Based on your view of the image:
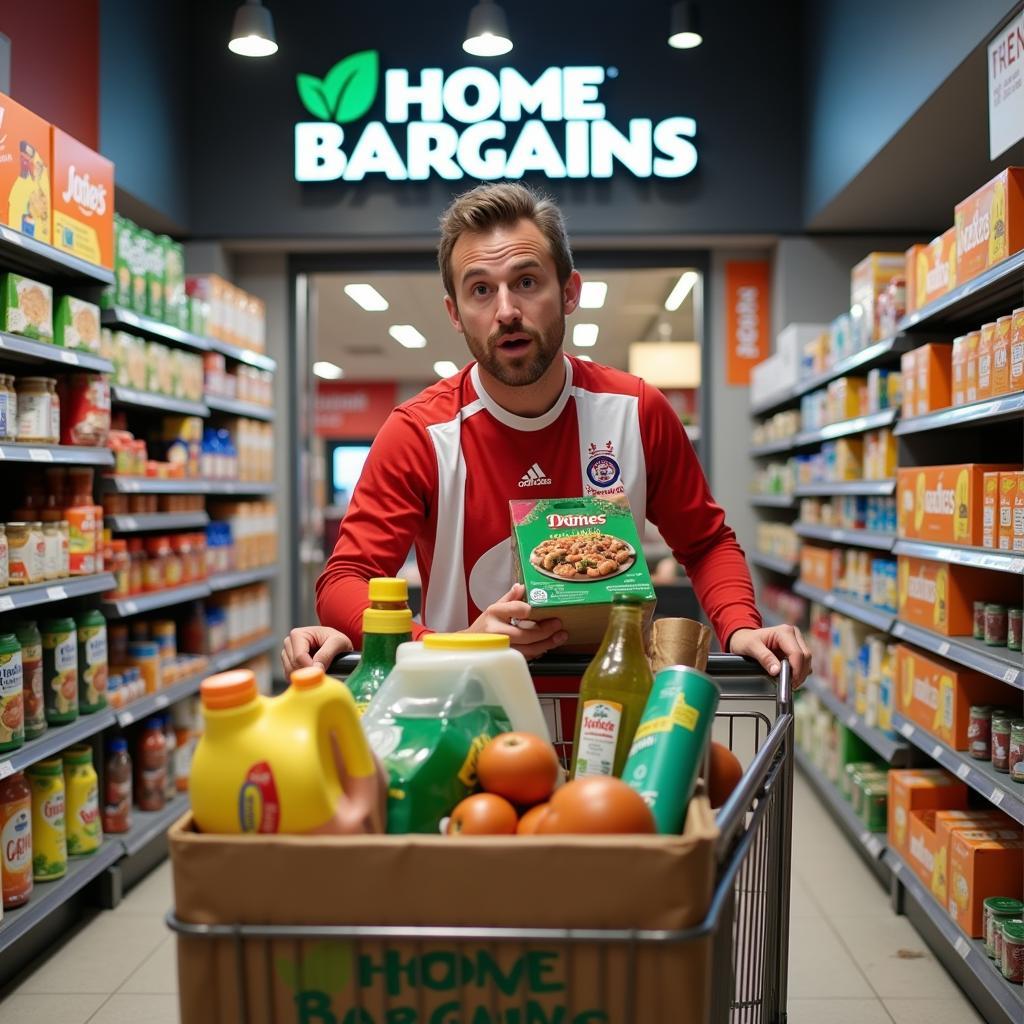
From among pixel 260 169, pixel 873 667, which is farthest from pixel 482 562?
pixel 260 169

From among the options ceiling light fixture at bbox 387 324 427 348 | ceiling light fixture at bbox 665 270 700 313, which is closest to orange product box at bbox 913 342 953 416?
ceiling light fixture at bbox 665 270 700 313

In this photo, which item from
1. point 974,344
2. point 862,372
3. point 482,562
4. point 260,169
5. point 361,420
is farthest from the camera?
point 361,420

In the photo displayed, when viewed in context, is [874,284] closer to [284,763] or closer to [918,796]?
[918,796]

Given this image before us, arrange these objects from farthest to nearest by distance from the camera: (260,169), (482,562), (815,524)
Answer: (260,169) → (815,524) → (482,562)

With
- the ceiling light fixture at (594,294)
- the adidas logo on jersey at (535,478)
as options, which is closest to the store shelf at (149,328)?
the adidas logo on jersey at (535,478)

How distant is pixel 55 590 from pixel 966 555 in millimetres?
2862

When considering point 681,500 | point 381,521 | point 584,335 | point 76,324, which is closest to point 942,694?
point 681,500

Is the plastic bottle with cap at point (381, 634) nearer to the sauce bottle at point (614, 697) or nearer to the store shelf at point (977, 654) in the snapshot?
the sauce bottle at point (614, 697)

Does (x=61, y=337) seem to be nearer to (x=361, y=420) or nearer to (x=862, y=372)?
(x=862, y=372)

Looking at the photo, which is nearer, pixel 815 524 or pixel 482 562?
pixel 482 562

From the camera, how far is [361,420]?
18734mm

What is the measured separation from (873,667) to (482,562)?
9.38ft

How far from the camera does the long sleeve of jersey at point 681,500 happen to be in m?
2.12

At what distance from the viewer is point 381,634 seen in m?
1.33
